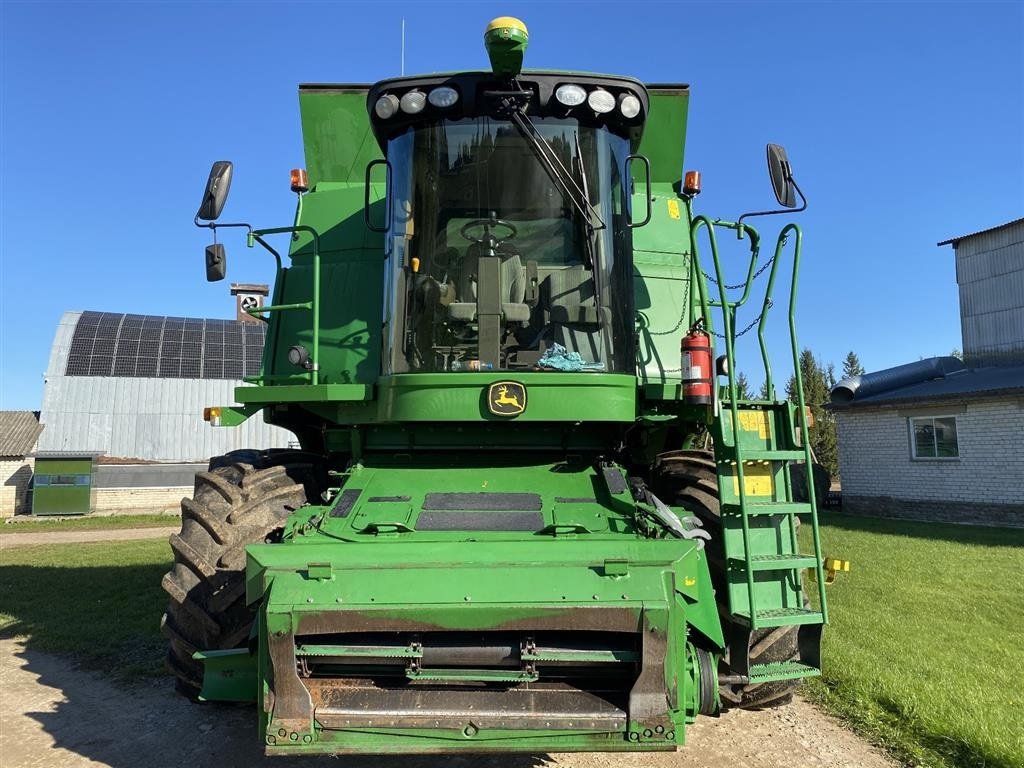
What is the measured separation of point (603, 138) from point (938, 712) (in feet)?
12.4

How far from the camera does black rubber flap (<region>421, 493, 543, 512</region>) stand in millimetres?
3781

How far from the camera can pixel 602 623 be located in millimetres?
2889

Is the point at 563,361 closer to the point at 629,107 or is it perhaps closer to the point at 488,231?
the point at 488,231

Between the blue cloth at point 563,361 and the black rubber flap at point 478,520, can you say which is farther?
the blue cloth at point 563,361

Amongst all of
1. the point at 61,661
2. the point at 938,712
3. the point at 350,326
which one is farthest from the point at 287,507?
the point at 938,712

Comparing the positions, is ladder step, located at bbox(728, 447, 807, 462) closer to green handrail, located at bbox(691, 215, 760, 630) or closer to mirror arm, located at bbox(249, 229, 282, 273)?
green handrail, located at bbox(691, 215, 760, 630)

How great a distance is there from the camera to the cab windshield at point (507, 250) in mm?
4027

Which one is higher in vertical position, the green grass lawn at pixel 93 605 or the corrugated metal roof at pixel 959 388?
the corrugated metal roof at pixel 959 388

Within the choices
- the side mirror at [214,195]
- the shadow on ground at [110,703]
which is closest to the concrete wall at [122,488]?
the shadow on ground at [110,703]

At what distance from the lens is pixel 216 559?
12.3 ft

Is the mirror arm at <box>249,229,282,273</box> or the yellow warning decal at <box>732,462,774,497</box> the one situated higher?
the mirror arm at <box>249,229,282,273</box>

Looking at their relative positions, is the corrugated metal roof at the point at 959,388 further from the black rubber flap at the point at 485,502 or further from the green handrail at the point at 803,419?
the black rubber flap at the point at 485,502

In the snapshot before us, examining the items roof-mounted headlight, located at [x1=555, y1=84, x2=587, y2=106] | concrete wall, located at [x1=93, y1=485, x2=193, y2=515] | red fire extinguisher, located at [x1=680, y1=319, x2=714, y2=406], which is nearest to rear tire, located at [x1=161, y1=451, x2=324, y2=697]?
red fire extinguisher, located at [x1=680, y1=319, x2=714, y2=406]

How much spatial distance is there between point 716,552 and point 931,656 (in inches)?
113
